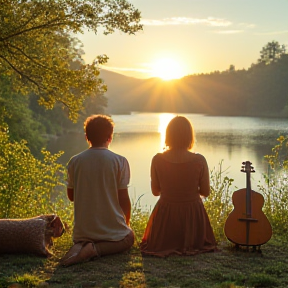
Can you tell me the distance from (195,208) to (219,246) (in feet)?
1.45

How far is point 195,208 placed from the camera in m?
4.08

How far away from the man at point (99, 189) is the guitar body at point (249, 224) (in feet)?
3.16

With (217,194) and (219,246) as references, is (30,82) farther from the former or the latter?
(219,246)

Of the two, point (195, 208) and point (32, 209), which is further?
point (32, 209)

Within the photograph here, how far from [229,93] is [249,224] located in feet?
279

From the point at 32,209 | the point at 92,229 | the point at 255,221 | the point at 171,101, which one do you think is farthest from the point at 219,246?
the point at 171,101

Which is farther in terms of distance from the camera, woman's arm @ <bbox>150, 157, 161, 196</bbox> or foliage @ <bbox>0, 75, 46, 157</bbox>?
foliage @ <bbox>0, 75, 46, 157</bbox>

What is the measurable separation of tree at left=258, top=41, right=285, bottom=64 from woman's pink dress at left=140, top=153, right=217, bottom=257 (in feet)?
278

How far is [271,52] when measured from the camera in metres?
86.7

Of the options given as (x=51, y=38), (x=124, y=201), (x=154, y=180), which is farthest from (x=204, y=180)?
(x=51, y=38)

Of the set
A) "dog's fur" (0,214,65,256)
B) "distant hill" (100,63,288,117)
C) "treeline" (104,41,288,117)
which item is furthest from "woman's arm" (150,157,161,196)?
"treeline" (104,41,288,117)

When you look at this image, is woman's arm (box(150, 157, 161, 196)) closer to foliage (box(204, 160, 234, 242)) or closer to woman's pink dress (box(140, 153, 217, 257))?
woman's pink dress (box(140, 153, 217, 257))

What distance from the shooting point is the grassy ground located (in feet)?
10.4

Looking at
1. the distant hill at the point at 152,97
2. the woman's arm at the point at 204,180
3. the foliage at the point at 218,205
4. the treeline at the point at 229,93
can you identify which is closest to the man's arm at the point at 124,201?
the woman's arm at the point at 204,180
